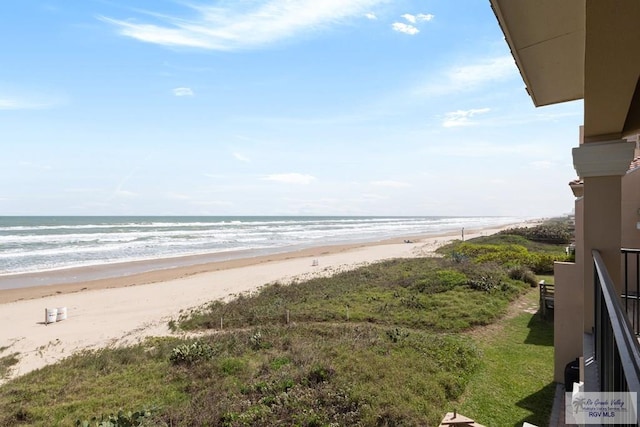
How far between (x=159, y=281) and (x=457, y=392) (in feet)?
62.2

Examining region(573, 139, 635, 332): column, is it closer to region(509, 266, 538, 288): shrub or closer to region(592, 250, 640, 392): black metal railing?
region(592, 250, 640, 392): black metal railing

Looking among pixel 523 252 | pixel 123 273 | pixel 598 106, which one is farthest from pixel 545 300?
pixel 123 273

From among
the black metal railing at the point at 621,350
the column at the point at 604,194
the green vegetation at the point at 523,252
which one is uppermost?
the column at the point at 604,194

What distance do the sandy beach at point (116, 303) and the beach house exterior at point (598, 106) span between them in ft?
39.8

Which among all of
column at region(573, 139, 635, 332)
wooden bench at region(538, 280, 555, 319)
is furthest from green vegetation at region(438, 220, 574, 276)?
column at region(573, 139, 635, 332)

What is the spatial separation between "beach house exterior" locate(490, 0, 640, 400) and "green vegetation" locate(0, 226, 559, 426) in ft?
14.8

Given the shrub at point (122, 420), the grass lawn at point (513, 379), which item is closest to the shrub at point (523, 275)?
the grass lawn at point (513, 379)

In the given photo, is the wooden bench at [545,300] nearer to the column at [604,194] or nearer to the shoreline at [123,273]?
the column at [604,194]

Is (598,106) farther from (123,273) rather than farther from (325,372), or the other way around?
(123,273)

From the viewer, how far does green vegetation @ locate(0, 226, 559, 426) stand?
22.3ft

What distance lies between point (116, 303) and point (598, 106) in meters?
18.7

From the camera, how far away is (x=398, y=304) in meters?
14.4

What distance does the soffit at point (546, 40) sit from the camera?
7.51ft

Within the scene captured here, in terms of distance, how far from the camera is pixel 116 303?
17.1m
